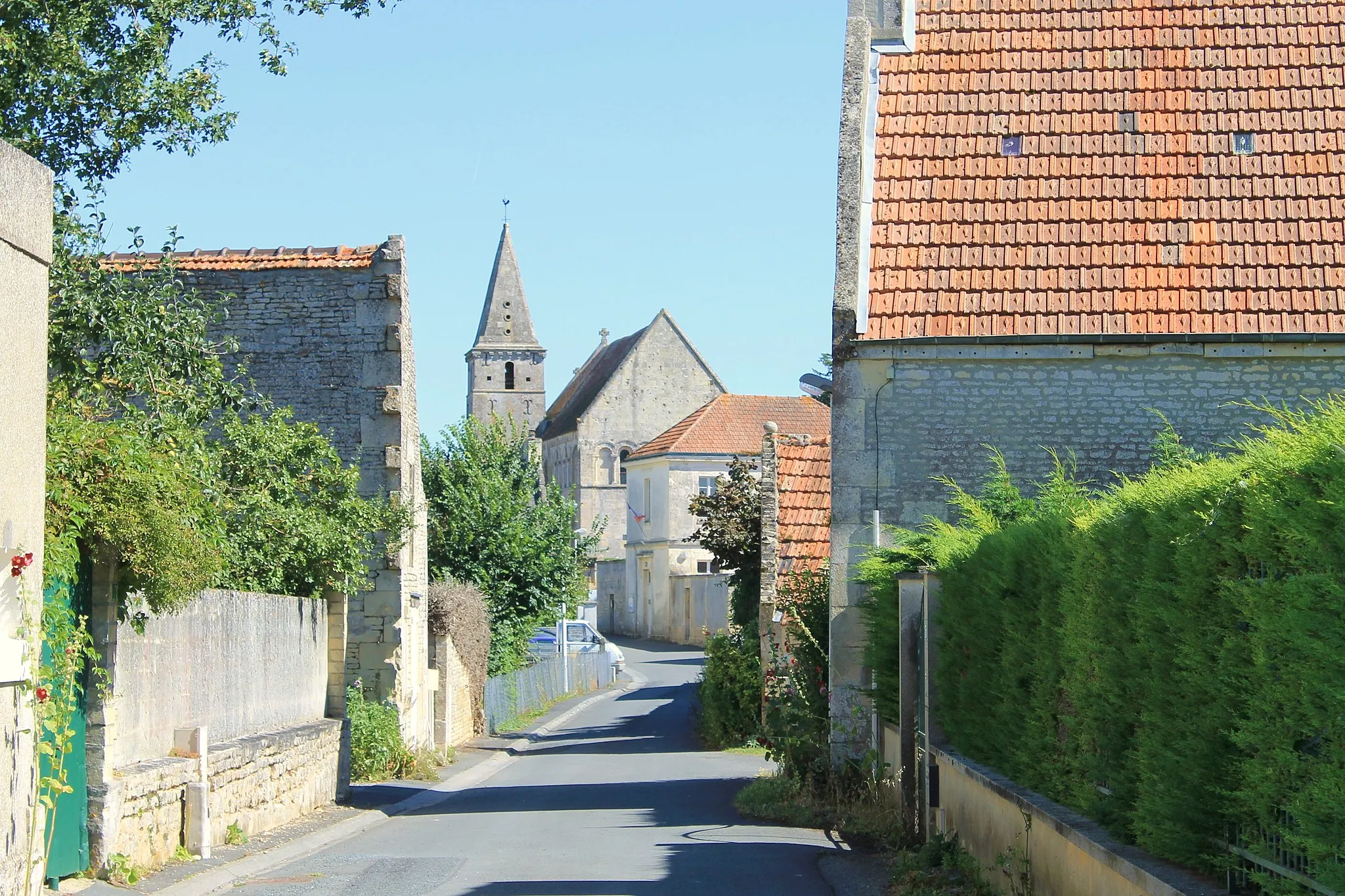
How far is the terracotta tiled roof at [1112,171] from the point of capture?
47.5ft

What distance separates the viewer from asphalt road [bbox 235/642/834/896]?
34.5 feet

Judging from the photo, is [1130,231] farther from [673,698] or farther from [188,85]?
[673,698]

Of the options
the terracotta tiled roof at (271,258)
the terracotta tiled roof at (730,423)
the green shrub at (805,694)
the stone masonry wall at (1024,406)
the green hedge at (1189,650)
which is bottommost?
the green shrub at (805,694)

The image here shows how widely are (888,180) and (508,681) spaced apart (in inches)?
688

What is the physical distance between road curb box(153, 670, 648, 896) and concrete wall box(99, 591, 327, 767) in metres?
0.99

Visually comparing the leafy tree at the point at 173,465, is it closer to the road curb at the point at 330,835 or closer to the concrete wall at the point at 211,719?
the concrete wall at the point at 211,719

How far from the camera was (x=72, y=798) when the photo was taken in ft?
31.8

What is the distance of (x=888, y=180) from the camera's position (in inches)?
620

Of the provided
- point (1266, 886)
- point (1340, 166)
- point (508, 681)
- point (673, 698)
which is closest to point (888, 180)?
point (1340, 166)

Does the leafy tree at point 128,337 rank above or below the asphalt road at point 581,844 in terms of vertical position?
above

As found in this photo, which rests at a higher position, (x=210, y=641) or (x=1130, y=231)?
(x=1130, y=231)

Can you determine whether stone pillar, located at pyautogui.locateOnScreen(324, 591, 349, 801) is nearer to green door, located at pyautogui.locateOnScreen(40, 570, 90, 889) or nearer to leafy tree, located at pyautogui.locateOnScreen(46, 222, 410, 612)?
leafy tree, located at pyautogui.locateOnScreen(46, 222, 410, 612)

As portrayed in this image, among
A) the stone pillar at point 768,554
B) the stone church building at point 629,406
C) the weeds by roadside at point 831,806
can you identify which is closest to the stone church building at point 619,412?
the stone church building at point 629,406

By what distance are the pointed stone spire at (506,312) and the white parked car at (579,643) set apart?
159 feet
